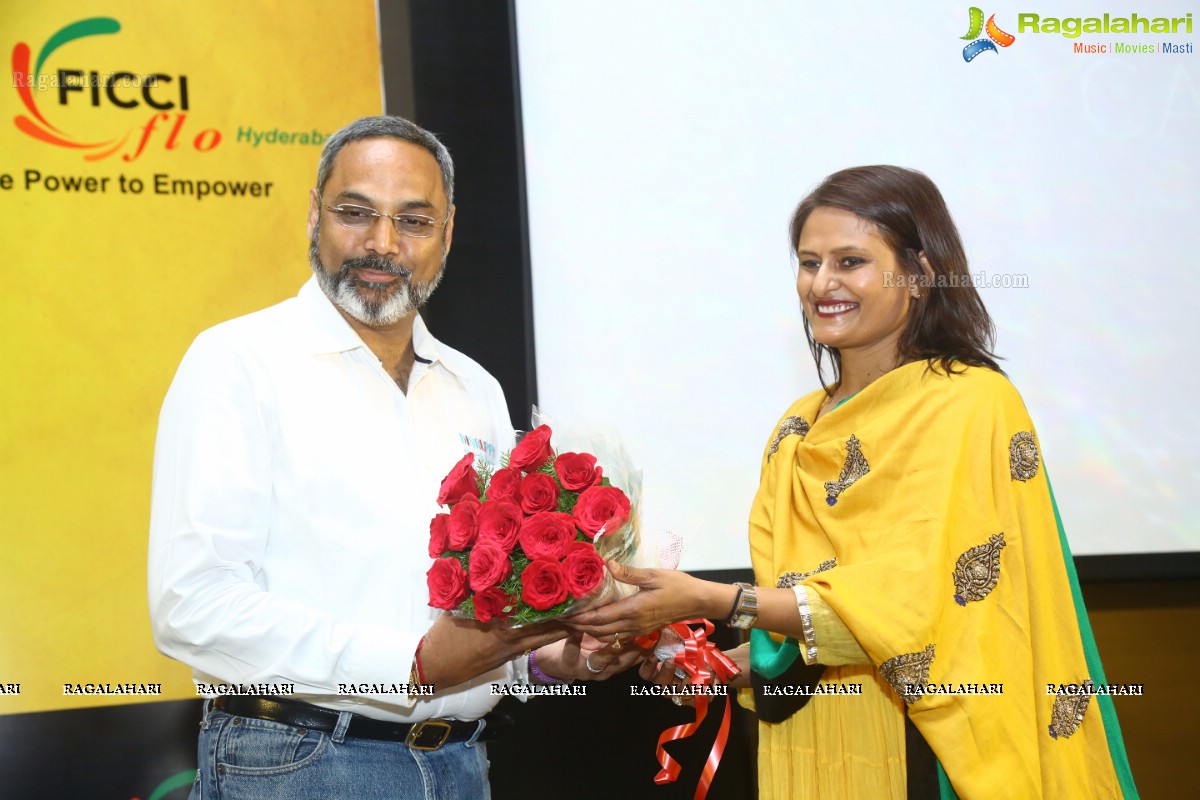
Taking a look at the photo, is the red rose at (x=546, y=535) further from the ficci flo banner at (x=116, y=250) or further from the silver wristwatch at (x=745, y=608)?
the ficci flo banner at (x=116, y=250)

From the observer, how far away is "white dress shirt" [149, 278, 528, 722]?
1799mm

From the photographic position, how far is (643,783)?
125 inches

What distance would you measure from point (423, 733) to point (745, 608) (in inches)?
27.0

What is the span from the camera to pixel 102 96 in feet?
9.52

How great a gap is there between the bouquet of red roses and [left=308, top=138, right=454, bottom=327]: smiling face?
56cm

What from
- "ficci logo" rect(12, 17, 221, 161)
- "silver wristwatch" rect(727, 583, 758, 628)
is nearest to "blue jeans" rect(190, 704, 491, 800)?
"silver wristwatch" rect(727, 583, 758, 628)

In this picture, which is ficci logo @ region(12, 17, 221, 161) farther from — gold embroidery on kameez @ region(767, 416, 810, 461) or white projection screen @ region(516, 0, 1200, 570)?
gold embroidery on kameez @ region(767, 416, 810, 461)

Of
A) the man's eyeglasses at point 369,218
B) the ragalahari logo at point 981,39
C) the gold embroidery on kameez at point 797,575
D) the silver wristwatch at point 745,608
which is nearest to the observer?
the silver wristwatch at point 745,608

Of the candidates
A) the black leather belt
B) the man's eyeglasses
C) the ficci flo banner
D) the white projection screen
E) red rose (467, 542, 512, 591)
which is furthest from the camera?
the white projection screen

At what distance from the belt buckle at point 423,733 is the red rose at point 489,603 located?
0.41 meters

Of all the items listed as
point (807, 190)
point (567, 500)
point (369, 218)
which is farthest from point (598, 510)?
point (807, 190)

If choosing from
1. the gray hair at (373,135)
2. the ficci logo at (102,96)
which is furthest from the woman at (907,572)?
the ficci logo at (102,96)

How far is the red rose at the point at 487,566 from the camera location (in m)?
1.63

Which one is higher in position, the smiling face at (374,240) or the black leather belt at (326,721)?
the smiling face at (374,240)
